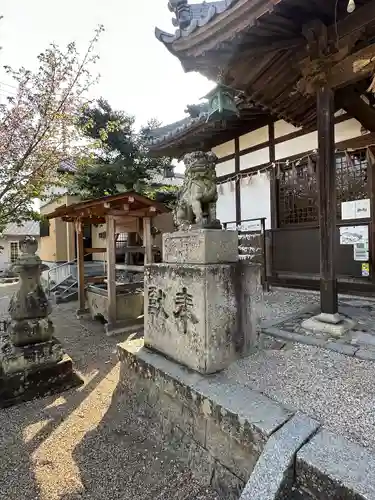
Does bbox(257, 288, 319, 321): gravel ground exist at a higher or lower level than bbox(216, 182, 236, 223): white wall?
lower

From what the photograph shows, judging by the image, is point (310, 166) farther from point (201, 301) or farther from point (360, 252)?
point (201, 301)

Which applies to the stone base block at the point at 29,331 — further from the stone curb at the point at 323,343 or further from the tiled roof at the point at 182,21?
the tiled roof at the point at 182,21

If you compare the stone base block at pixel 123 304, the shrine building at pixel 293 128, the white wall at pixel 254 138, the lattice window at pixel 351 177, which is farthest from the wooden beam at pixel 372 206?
the stone base block at pixel 123 304

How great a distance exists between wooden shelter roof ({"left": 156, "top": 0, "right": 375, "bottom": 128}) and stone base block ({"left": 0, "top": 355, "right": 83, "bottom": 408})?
472cm

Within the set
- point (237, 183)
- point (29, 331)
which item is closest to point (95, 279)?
point (29, 331)

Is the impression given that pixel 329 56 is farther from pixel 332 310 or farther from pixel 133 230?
pixel 133 230

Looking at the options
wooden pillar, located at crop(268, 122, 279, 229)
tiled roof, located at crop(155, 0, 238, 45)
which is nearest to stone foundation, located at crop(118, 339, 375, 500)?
tiled roof, located at crop(155, 0, 238, 45)

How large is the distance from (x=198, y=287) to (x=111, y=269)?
4031 millimetres

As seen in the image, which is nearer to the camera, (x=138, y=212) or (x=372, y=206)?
(x=372, y=206)

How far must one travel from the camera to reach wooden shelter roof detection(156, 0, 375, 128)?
3.36m

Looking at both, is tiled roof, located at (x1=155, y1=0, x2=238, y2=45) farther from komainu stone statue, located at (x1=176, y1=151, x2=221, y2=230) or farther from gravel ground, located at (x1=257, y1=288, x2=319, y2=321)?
gravel ground, located at (x1=257, y1=288, x2=319, y2=321)

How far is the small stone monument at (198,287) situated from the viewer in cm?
291

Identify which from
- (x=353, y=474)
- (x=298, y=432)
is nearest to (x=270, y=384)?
(x=298, y=432)

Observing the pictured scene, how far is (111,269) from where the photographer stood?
6.51m
